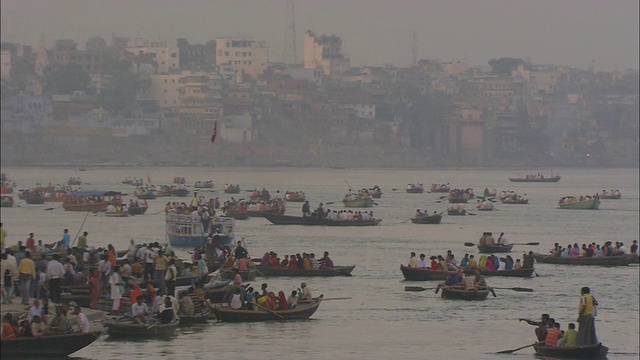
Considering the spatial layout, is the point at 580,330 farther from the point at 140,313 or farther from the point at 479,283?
the point at 479,283

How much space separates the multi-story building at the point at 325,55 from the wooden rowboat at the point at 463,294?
158 meters

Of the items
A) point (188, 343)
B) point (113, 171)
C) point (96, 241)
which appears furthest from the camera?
point (113, 171)

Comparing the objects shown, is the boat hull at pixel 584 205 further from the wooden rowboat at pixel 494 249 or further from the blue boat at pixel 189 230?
the blue boat at pixel 189 230

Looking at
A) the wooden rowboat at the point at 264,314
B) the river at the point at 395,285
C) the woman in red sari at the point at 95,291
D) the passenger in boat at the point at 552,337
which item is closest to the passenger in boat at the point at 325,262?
the river at the point at 395,285

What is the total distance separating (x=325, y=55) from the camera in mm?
193625

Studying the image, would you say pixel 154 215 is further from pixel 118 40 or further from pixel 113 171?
pixel 118 40

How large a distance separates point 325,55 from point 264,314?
16774 centimetres

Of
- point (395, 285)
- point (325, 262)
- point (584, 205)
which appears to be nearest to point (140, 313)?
point (325, 262)

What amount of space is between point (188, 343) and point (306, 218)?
32085 mm

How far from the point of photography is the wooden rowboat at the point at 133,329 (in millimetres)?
23250

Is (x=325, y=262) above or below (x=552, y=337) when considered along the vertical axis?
above

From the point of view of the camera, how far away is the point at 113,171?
130 meters

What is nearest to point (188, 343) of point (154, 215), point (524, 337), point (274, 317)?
point (274, 317)

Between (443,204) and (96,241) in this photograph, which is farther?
(443,204)
